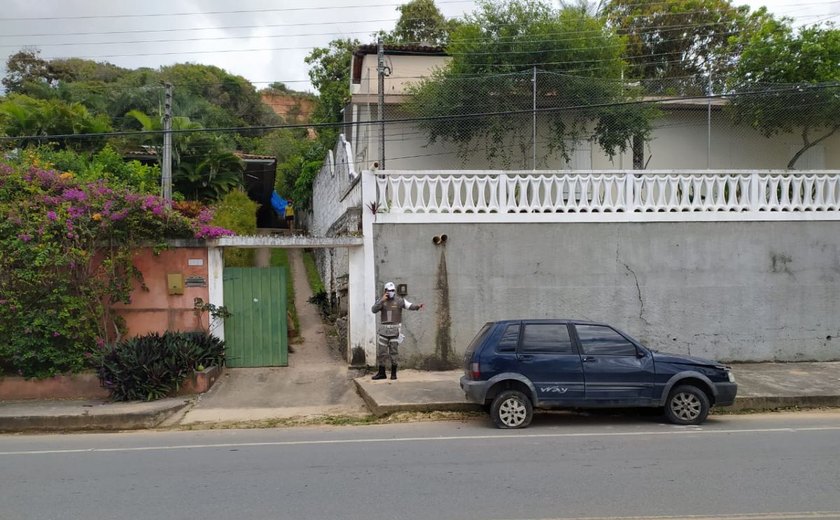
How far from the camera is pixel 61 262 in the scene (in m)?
10.5

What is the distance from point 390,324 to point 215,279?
137 inches

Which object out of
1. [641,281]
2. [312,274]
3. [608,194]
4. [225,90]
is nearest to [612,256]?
[641,281]

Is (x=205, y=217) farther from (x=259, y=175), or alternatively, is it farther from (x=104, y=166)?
(x=259, y=175)

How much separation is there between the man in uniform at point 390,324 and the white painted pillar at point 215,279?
9.93 ft

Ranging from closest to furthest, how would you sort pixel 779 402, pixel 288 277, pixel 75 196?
pixel 779 402
pixel 75 196
pixel 288 277

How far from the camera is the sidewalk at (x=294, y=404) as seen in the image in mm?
9391

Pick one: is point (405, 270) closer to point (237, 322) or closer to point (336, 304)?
point (237, 322)

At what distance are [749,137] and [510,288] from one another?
942cm

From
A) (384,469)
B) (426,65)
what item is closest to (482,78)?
(426,65)

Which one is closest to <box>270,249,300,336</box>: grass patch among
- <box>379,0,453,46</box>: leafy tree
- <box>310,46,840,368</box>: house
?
<box>310,46,840,368</box>: house

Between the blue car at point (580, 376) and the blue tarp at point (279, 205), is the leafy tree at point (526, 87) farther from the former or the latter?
the blue tarp at point (279, 205)

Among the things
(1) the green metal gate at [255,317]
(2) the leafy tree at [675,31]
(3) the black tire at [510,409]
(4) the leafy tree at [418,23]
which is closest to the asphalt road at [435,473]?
(3) the black tire at [510,409]

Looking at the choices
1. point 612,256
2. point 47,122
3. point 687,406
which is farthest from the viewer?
point 47,122

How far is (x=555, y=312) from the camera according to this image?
41.6 ft
